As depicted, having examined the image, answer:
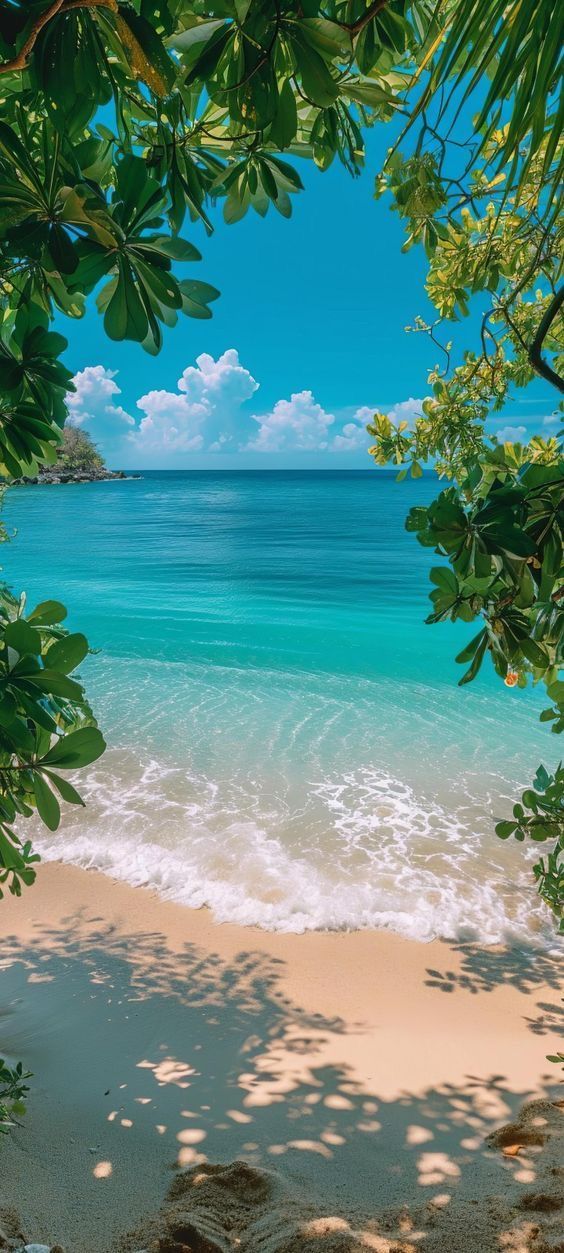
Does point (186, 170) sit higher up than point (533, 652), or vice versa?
point (186, 170)

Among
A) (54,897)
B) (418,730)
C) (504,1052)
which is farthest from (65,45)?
(418,730)

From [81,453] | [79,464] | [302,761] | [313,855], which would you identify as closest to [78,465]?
[79,464]

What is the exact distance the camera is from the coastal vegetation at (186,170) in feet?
2.77

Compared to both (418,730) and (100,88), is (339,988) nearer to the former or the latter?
(100,88)

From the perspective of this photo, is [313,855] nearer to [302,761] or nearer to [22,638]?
[302,761]

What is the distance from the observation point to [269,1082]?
3.37 meters

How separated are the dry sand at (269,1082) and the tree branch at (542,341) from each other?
2152 millimetres

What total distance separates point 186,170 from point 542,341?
0.77 m

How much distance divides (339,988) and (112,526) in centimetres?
3732

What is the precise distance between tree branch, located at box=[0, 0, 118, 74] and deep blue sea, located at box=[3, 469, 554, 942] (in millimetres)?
5134

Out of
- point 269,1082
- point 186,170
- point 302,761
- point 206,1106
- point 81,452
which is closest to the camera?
point 186,170

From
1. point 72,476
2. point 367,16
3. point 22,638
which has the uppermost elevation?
point 72,476

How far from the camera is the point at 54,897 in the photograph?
5320 millimetres

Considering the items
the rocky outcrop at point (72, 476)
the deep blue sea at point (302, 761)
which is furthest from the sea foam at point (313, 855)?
the rocky outcrop at point (72, 476)
